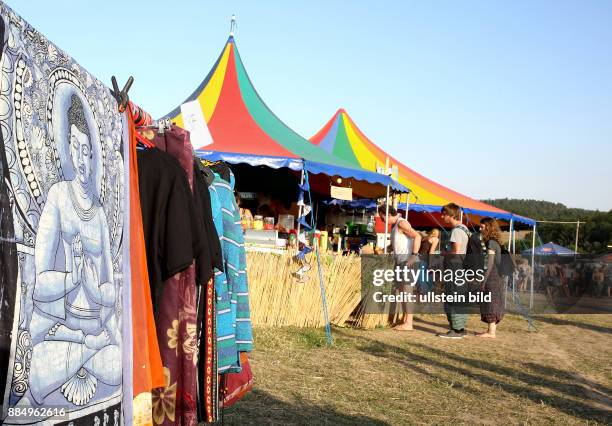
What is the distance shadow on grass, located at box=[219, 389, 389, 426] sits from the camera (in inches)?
172

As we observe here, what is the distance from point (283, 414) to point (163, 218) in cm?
248

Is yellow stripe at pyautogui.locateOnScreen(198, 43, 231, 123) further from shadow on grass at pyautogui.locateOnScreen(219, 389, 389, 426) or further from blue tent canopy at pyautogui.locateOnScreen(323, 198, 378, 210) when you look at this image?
shadow on grass at pyautogui.locateOnScreen(219, 389, 389, 426)

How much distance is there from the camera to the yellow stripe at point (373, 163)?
17.3 metres

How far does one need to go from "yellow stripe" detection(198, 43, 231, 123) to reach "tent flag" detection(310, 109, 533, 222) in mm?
5435

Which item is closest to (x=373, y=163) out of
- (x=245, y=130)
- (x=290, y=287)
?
(x=245, y=130)

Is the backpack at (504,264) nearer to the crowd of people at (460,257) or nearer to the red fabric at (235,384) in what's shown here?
the crowd of people at (460,257)

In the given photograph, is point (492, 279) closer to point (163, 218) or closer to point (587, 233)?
point (163, 218)

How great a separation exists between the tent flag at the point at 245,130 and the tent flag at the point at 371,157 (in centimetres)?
553

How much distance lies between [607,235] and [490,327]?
34.2 m

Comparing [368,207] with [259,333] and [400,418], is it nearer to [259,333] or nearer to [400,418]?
[259,333]

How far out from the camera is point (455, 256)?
29.7 feet

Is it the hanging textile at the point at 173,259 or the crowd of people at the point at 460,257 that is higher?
the hanging textile at the point at 173,259

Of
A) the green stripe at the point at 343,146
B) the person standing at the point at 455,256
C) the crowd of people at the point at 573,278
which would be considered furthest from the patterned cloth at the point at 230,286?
the green stripe at the point at 343,146

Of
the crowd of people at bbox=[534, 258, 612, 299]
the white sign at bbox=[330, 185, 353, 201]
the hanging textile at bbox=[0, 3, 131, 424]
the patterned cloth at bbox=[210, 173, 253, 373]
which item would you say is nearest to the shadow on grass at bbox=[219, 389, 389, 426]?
the patterned cloth at bbox=[210, 173, 253, 373]
